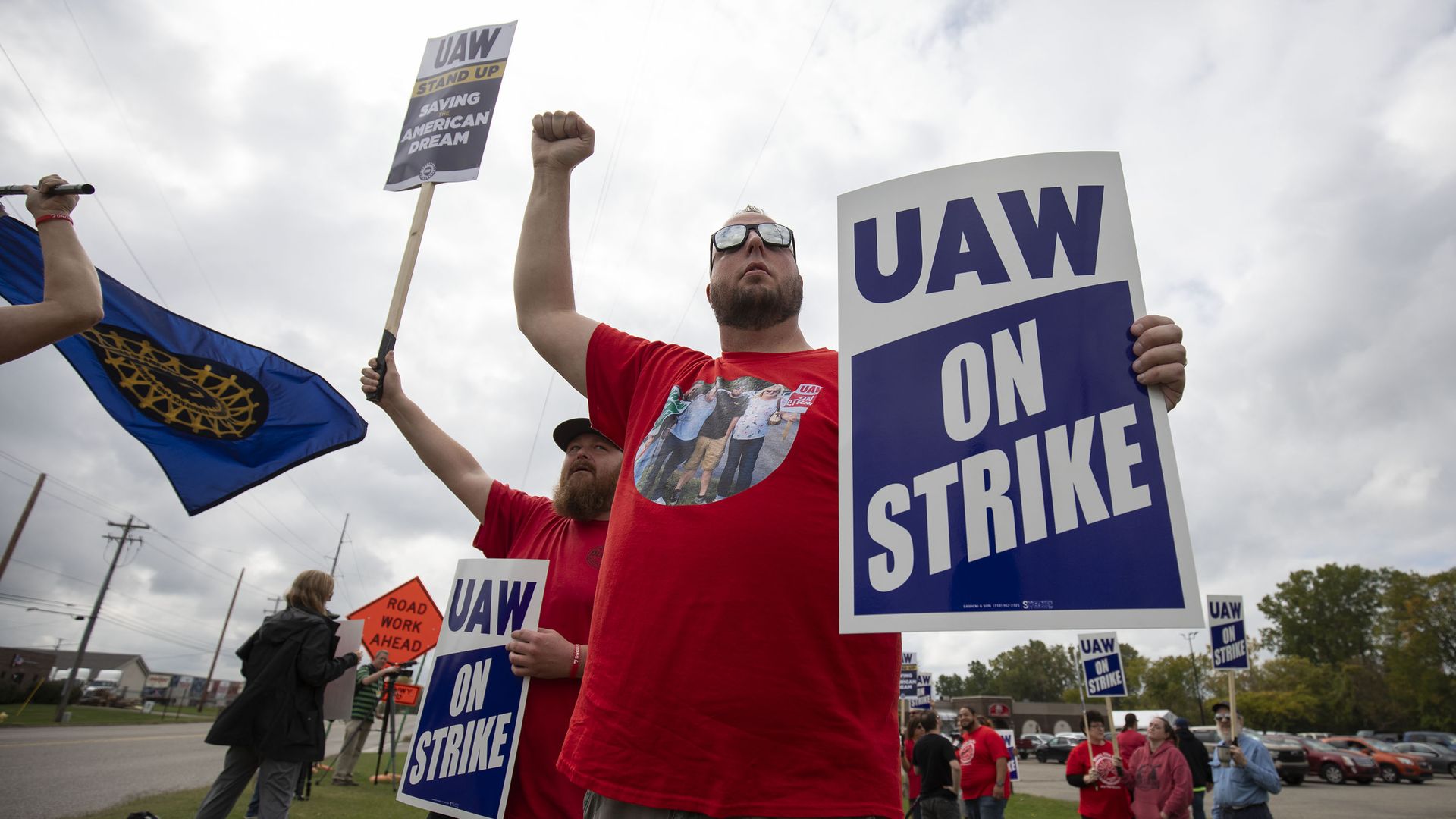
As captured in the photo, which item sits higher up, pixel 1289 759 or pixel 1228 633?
pixel 1228 633

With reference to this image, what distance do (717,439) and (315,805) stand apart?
927 cm

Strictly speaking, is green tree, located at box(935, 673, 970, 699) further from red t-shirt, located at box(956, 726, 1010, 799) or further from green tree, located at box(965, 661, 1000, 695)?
red t-shirt, located at box(956, 726, 1010, 799)

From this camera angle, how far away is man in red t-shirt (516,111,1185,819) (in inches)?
53.8

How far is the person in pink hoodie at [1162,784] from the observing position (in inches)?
310

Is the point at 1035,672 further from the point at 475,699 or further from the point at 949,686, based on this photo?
the point at 475,699

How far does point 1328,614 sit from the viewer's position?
2717 inches

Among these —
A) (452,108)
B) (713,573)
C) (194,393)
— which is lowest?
(713,573)

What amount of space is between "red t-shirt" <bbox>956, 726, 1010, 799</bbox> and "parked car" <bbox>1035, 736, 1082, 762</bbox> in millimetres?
27898

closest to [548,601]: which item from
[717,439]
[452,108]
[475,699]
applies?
[475,699]

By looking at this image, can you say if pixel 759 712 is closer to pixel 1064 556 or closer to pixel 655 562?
pixel 655 562

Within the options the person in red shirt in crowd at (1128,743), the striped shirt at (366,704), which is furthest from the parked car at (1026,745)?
the striped shirt at (366,704)

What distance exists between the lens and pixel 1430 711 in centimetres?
5391

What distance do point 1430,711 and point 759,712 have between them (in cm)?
7588

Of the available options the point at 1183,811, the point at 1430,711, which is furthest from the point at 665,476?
the point at 1430,711
